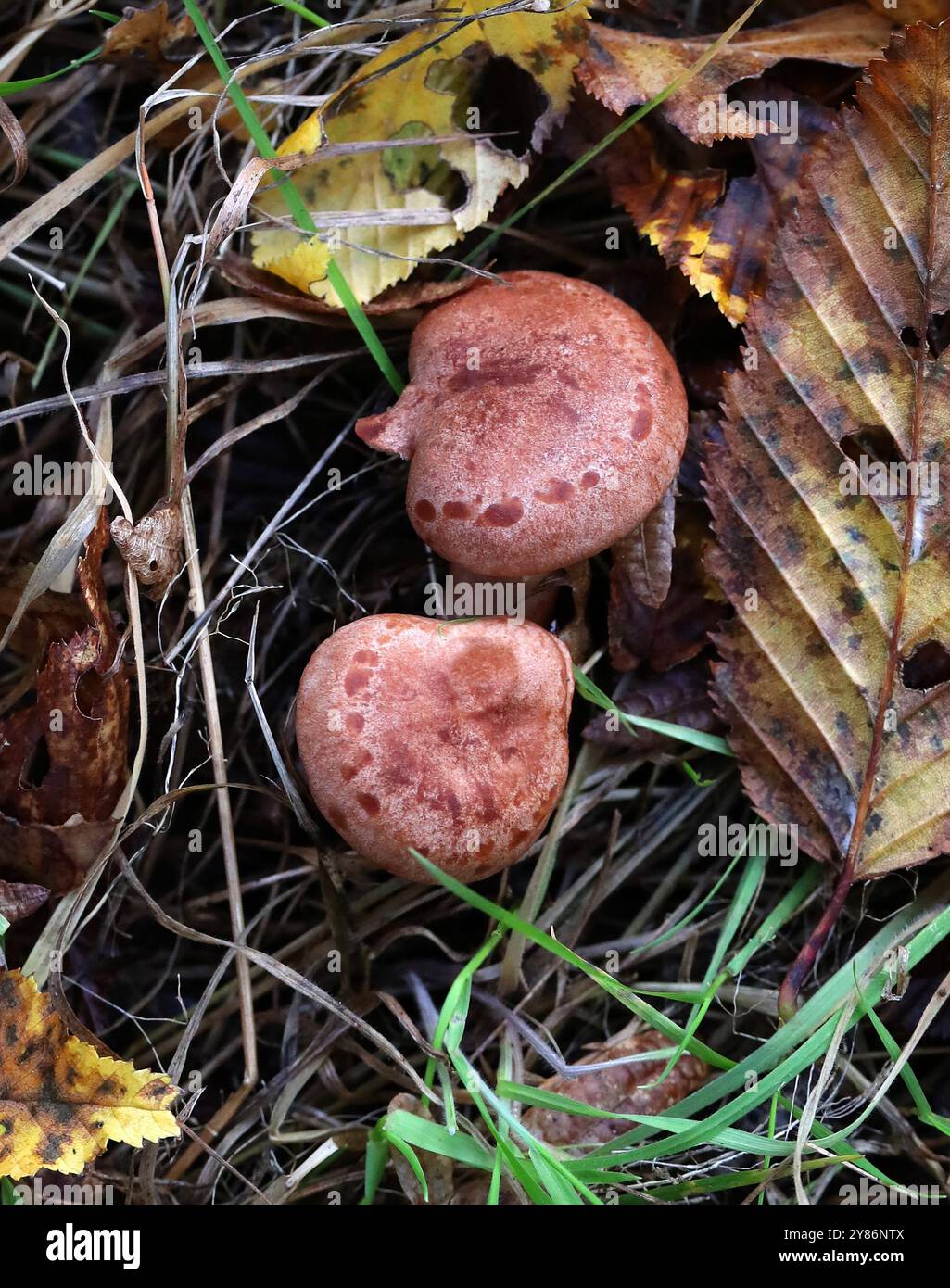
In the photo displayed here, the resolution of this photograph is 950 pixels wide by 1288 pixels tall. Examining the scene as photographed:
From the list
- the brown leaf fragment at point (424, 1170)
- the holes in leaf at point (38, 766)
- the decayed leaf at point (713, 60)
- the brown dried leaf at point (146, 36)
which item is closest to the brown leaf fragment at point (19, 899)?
the holes in leaf at point (38, 766)

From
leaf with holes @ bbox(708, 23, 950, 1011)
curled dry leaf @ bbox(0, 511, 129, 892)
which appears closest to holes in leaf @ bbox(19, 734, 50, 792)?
curled dry leaf @ bbox(0, 511, 129, 892)

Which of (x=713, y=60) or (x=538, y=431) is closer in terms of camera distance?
(x=538, y=431)

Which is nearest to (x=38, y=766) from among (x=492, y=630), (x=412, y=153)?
(x=492, y=630)

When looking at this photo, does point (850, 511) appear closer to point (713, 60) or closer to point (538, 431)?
point (538, 431)

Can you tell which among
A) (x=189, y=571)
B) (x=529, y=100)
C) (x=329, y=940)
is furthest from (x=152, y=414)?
(x=329, y=940)

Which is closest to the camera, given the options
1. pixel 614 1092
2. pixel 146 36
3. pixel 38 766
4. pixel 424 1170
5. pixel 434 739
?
pixel 434 739

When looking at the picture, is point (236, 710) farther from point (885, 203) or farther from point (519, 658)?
point (885, 203)
